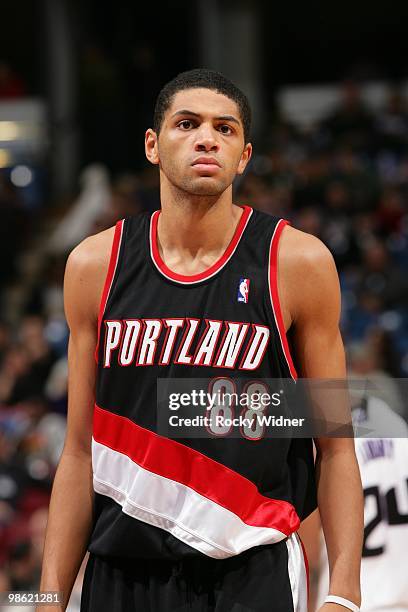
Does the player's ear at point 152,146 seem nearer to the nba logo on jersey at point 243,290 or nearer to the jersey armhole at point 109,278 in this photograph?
the jersey armhole at point 109,278

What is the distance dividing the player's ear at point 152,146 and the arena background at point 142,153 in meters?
3.68

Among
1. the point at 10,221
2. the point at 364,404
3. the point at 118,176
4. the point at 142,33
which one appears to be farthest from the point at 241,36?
the point at 364,404

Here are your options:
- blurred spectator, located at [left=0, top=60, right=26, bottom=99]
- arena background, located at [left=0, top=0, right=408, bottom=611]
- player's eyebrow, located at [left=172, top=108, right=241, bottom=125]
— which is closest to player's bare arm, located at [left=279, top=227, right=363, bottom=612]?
player's eyebrow, located at [left=172, top=108, right=241, bottom=125]

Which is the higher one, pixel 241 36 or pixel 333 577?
pixel 241 36

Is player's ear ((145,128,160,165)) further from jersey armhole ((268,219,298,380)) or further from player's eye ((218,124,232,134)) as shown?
jersey armhole ((268,219,298,380))

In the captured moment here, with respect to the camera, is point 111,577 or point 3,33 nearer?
point 111,577

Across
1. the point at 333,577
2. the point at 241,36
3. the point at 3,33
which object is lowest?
the point at 333,577

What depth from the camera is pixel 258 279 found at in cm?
268

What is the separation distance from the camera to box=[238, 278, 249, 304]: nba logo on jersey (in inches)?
105

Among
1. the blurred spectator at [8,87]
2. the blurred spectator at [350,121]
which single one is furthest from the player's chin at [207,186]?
the blurred spectator at [8,87]

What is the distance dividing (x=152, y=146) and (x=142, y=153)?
12.1m

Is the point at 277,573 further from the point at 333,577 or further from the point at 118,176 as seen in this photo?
the point at 118,176

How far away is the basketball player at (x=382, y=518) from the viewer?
10.8 feet

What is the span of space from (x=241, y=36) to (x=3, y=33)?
3.82 m
